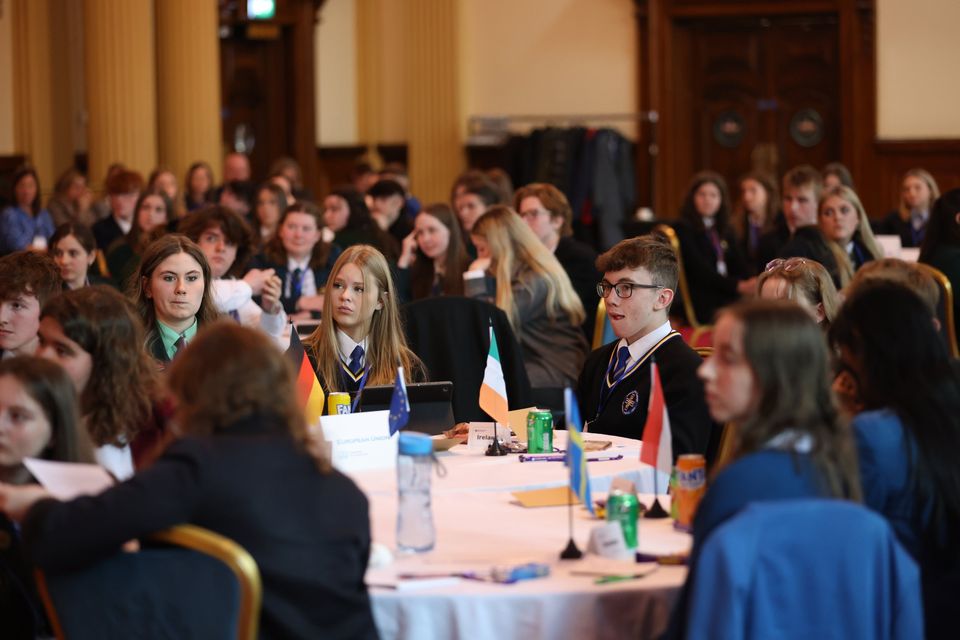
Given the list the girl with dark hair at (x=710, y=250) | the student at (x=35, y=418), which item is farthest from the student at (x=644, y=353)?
the girl with dark hair at (x=710, y=250)

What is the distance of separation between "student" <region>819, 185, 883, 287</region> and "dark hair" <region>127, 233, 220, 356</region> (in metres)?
3.57

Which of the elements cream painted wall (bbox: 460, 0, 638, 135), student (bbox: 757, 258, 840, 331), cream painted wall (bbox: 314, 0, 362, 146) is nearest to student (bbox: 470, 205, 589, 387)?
student (bbox: 757, 258, 840, 331)

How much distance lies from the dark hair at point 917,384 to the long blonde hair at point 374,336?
198 centimetres

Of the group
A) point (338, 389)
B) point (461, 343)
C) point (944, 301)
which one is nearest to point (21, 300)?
point (338, 389)

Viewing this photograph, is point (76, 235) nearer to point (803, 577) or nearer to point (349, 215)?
point (349, 215)

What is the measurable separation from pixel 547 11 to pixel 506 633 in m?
12.3

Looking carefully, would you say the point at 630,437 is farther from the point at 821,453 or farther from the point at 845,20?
the point at 845,20

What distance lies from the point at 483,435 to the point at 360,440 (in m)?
0.53

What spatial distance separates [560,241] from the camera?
7.66 m

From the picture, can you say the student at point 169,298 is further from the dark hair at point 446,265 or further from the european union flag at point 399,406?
the dark hair at point 446,265

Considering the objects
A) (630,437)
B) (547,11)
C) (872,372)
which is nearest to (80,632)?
(872,372)

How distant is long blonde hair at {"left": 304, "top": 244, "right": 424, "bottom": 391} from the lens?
4734mm

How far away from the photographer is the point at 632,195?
45.1ft

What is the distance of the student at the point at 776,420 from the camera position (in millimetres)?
2639
